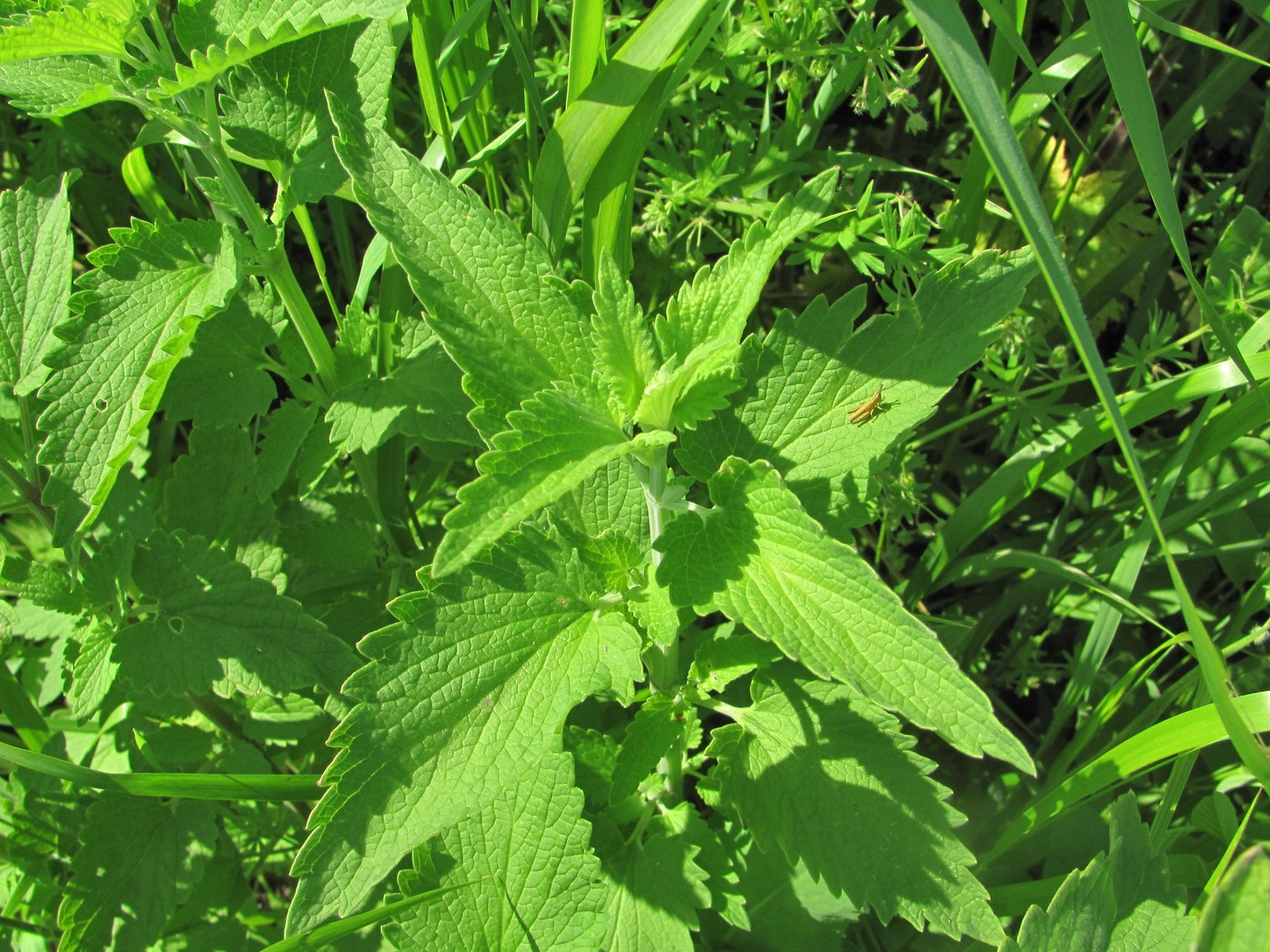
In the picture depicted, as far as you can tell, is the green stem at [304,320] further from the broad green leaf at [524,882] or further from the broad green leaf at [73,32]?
the broad green leaf at [524,882]

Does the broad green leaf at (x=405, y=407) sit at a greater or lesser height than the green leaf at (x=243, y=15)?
lesser

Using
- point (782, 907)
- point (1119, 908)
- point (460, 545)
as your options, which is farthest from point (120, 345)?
point (1119, 908)

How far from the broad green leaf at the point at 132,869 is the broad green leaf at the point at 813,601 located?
4.53 ft

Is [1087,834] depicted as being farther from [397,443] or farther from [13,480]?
[13,480]

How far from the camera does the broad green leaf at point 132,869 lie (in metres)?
2.10

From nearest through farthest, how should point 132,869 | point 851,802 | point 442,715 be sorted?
point 442,715
point 851,802
point 132,869

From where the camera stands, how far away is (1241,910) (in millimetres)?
1351

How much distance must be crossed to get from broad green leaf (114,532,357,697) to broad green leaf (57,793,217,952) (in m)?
0.37

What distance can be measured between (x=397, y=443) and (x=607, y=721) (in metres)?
0.86

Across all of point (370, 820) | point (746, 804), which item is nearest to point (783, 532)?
point (746, 804)

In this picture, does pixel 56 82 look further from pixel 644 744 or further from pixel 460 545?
pixel 644 744

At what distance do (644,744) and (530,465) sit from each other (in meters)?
0.67

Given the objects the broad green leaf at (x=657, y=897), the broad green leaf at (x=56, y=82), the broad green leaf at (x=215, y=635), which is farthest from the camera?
the broad green leaf at (x=215, y=635)

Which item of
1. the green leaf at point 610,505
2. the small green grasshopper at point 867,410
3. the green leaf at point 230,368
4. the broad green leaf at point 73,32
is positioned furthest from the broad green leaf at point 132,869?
the small green grasshopper at point 867,410
